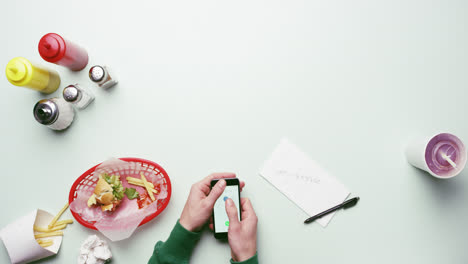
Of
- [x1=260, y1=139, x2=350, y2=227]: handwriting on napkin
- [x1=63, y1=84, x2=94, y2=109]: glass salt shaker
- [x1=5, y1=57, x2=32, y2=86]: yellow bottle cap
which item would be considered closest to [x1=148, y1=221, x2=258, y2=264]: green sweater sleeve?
[x1=260, y1=139, x2=350, y2=227]: handwriting on napkin

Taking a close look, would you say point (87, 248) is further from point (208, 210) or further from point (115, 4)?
point (115, 4)

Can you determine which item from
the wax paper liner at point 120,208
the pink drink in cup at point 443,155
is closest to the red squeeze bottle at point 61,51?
the wax paper liner at point 120,208

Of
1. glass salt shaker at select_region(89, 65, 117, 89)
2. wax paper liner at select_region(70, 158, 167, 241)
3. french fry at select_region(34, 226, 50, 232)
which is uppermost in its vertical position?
glass salt shaker at select_region(89, 65, 117, 89)

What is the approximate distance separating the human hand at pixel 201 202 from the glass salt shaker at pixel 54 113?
1.21 ft

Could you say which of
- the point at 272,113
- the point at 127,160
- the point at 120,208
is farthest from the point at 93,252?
the point at 272,113

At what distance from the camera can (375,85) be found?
75 centimetres

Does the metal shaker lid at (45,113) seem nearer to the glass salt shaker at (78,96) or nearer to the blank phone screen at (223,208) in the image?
the glass salt shaker at (78,96)

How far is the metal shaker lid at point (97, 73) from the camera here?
2.33ft

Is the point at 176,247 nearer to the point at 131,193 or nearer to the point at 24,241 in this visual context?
the point at 131,193

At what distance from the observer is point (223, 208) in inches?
27.8

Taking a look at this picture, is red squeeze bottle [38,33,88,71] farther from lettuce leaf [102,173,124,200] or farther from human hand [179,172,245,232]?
human hand [179,172,245,232]

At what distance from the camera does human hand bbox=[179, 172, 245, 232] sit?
680 millimetres

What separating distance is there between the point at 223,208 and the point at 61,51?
0.53 m

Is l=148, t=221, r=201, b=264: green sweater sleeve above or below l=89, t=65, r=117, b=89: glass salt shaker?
below
